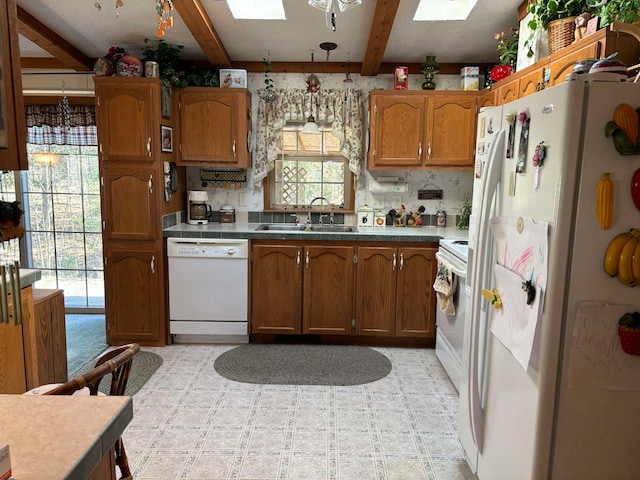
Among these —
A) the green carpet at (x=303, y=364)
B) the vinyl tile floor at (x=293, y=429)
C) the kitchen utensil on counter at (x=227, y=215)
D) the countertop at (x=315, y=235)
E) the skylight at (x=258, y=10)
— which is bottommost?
the vinyl tile floor at (x=293, y=429)

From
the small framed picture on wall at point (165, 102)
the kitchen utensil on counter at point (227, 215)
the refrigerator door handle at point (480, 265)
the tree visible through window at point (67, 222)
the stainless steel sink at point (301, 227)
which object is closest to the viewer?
the refrigerator door handle at point (480, 265)

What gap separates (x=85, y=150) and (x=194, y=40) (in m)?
1.64

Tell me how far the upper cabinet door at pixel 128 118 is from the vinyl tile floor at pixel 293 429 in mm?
1694

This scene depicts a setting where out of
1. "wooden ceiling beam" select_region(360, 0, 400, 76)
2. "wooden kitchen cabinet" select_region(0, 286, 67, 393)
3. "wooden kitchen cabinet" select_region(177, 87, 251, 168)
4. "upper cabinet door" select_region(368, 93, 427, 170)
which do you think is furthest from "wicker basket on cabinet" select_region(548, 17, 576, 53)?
"wooden kitchen cabinet" select_region(0, 286, 67, 393)

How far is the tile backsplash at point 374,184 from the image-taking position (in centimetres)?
412

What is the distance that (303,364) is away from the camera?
3.41 meters

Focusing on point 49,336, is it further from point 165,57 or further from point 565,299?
point 565,299

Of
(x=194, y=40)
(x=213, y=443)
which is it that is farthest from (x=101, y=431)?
(x=194, y=40)

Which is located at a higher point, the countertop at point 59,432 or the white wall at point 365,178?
the white wall at point 365,178

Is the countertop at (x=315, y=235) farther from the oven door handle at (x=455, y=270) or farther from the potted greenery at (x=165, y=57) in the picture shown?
the potted greenery at (x=165, y=57)

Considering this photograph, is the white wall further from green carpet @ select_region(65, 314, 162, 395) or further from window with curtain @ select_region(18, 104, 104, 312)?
green carpet @ select_region(65, 314, 162, 395)

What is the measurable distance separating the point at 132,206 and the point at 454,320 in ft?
8.56

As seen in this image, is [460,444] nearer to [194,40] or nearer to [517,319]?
[517,319]

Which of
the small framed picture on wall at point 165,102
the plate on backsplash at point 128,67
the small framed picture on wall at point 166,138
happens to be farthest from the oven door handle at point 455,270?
the plate on backsplash at point 128,67
